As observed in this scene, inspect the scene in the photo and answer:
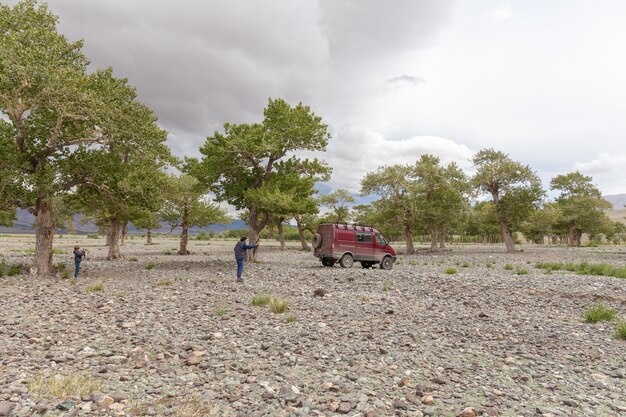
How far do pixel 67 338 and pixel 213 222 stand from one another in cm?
4884

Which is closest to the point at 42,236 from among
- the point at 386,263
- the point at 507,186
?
the point at 386,263

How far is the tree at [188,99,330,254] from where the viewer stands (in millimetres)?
28641

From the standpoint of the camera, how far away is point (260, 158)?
30.4m

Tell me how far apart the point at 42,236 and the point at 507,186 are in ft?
183

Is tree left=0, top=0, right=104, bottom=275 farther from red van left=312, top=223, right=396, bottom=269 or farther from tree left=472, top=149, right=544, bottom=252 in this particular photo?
tree left=472, top=149, right=544, bottom=252

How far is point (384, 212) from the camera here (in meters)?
53.1

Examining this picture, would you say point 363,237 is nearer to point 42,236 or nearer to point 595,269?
point 595,269

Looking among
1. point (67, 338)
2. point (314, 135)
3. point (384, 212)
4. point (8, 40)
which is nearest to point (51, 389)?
point (67, 338)

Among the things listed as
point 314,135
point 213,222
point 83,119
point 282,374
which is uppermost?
point 314,135

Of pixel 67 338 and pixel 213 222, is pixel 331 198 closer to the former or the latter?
pixel 213 222

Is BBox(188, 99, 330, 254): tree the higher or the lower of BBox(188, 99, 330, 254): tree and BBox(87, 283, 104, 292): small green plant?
the higher

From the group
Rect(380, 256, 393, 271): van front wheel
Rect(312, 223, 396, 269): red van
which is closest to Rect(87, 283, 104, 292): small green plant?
Rect(312, 223, 396, 269): red van

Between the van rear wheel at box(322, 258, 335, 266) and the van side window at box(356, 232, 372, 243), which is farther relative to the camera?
the van rear wheel at box(322, 258, 335, 266)

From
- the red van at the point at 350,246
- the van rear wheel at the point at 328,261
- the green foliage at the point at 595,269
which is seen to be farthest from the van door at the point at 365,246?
the green foliage at the point at 595,269
